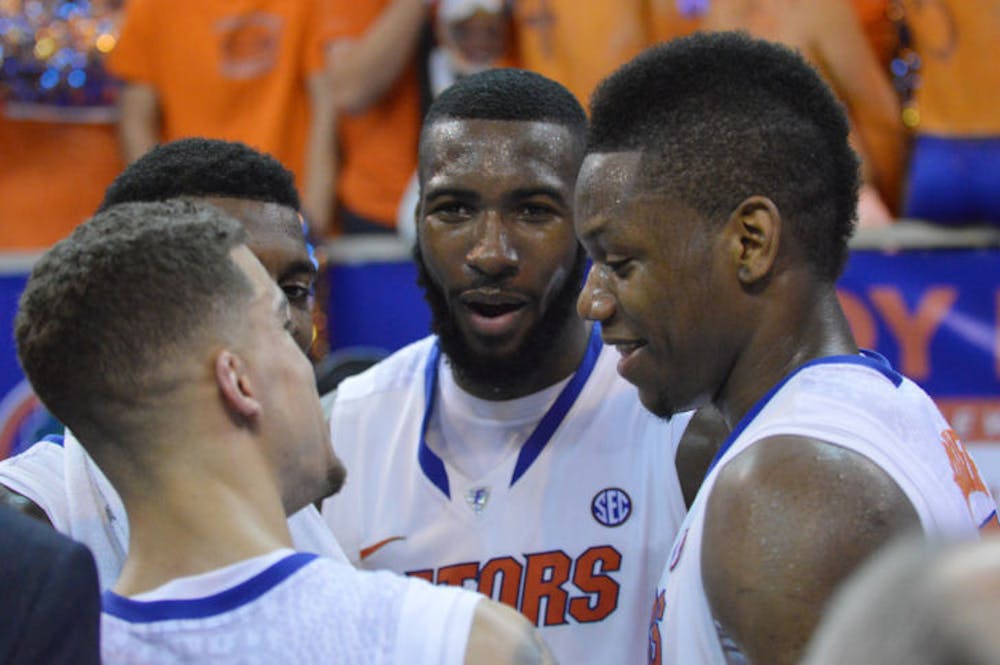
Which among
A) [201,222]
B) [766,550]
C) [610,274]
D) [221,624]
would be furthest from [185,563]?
[610,274]

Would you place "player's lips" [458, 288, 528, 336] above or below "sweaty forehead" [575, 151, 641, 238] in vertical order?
below

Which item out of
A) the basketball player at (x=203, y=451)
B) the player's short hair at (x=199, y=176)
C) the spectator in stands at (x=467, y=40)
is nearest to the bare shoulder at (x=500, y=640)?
the basketball player at (x=203, y=451)

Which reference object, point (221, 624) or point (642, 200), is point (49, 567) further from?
point (642, 200)

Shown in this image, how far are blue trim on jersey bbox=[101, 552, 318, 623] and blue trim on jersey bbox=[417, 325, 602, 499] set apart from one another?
1.22 metres

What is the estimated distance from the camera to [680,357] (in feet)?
6.59

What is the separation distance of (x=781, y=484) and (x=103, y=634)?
84cm

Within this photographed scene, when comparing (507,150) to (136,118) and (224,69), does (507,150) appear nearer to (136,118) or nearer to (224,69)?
(224,69)

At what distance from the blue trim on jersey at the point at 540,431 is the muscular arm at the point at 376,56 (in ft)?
7.70

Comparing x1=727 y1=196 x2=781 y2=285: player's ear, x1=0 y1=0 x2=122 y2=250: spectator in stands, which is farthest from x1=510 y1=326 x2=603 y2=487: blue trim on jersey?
x1=0 y1=0 x2=122 y2=250: spectator in stands

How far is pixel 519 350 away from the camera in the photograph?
2707 millimetres

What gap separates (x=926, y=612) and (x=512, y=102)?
2.08 m

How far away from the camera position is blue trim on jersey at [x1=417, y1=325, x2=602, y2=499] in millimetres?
2691

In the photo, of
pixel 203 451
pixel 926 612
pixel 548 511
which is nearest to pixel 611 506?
pixel 548 511

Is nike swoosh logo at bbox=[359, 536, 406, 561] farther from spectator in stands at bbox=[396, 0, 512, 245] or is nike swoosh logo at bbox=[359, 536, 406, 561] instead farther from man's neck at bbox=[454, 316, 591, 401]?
spectator in stands at bbox=[396, 0, 512, 245]
